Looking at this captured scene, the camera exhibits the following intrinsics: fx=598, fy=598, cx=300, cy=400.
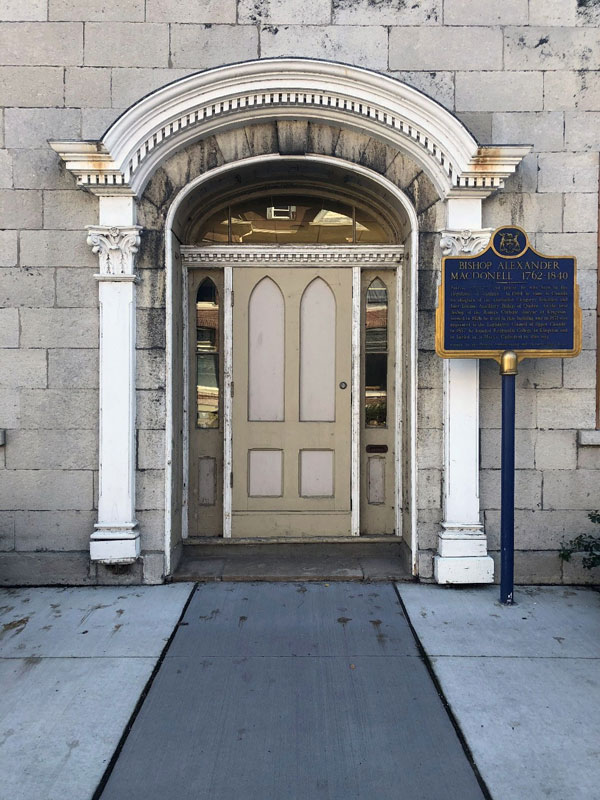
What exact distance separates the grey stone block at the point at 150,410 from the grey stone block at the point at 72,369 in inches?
16.6

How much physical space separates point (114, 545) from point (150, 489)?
551 millimetres

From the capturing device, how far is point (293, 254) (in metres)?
5.85

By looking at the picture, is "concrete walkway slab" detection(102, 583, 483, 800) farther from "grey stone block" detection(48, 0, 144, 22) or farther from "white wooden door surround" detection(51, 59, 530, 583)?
"grey stone block" detection(48, 0, 144, 22)

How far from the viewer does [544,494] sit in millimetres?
5332

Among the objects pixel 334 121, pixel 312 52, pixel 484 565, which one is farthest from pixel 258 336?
pixel 484 565

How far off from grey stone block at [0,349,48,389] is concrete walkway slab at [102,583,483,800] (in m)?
2.43

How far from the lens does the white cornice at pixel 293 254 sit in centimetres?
583

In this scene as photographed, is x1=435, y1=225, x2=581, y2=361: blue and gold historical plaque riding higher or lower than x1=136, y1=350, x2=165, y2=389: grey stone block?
higher

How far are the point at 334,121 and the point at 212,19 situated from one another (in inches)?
53.4

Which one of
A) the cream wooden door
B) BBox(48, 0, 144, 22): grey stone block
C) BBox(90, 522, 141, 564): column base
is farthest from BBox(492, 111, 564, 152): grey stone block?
BBox(90, 522, 141, 564): column base

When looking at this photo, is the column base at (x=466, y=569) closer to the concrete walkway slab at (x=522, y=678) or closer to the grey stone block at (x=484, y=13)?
the concrete walkway slab at (x=522, y=678)

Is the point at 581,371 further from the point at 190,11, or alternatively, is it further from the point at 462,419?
the point at 190,11

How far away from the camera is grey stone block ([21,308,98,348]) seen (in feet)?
17.2

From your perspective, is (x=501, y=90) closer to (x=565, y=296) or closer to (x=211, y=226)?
(x=565, y=296)
